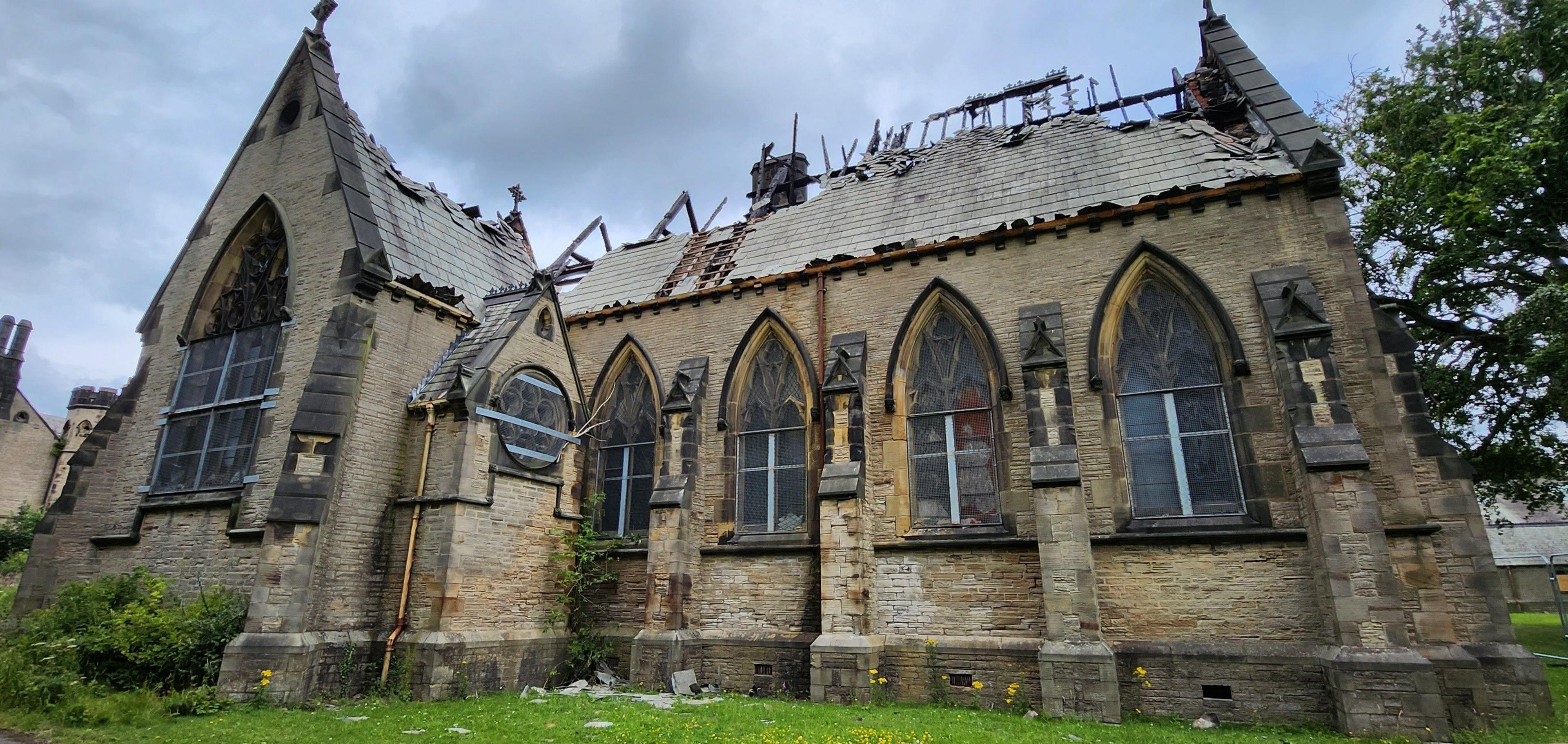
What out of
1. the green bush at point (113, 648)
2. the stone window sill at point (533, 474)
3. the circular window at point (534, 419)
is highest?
the circular window at point (534, 419)

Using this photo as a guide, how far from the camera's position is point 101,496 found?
39.9 feet

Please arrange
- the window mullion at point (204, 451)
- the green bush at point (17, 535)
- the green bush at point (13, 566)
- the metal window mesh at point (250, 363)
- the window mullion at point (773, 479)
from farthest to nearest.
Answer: the green bush at point (17, 535) < the green bush at point (13, 566) < the window mullion at point (773, 479) < the metal window mesh at point (250, 363) < the window mullion at point (204, 451)

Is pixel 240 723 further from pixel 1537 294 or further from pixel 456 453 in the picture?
pixel 1537 294

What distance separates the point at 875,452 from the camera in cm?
1174

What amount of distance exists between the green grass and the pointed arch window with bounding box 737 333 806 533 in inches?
132

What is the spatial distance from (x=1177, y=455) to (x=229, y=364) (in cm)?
1463

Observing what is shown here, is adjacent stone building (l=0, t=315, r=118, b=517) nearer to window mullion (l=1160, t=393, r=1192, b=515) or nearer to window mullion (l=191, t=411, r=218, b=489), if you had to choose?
window mullion (l=191, t=411, r=218, b=489)

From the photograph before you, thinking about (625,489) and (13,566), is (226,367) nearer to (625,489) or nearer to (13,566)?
(625,489)

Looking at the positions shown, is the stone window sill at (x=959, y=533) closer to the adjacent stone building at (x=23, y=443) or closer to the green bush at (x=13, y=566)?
the green bush at (x=13, y=566)

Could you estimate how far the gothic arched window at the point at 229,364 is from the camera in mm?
11688

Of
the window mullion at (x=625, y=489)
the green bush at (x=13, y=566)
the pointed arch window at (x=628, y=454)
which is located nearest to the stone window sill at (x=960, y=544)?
the pointed arch window at (x=628, y=454)

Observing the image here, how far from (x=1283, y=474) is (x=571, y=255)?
17417mm

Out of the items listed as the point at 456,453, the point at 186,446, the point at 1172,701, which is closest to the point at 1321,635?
the point at 1172,701

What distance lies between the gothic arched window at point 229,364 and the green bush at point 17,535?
1936cm
